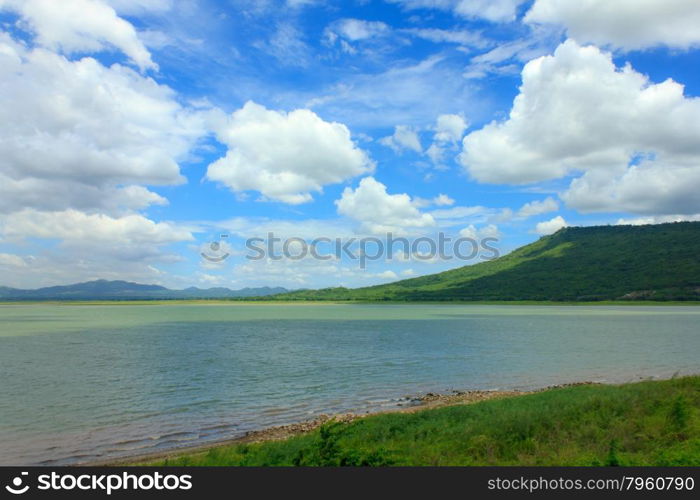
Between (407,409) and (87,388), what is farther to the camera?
(87,388)

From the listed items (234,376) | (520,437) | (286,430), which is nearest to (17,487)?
(520,437)

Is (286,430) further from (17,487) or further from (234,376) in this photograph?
(234,376)

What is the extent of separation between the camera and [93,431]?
106 feet

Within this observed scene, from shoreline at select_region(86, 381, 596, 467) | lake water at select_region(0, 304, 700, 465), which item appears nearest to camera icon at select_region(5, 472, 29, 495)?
shoreline at select_region(86, 381, 596, 467)

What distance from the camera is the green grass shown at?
18.0 meters

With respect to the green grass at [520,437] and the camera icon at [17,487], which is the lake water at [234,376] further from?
the camera icon at [17,487]

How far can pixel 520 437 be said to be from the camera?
877 inches

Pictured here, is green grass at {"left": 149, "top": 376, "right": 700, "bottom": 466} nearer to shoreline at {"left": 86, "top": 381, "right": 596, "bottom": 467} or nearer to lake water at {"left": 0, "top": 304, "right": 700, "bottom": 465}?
shoreline at {"left": 86, "top": 381, "right": 596, "bottom": 467}

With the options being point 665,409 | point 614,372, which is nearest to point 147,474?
point 665,409

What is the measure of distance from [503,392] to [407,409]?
1245 cm

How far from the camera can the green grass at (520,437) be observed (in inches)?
709

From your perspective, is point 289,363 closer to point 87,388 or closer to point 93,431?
point 87,388

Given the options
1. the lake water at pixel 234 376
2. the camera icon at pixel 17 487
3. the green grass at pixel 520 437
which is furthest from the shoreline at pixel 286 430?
the camera icon at pixel 17 487

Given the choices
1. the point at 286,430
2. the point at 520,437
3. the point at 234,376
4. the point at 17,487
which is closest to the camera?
the point at 17,487
